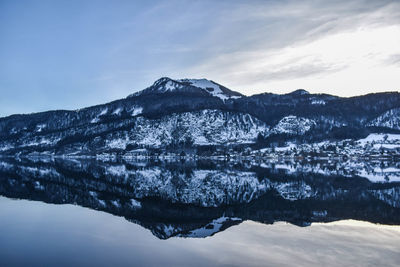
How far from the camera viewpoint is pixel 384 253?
2031 centimetres

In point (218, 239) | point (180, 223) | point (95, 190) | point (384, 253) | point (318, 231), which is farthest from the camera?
point (95, 190)

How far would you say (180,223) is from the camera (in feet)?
102

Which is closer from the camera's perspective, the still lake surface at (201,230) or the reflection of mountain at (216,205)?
the still lake surface at (201,230)

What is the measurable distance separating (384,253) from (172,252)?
42.7ft

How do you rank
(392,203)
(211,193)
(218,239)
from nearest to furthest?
(218,239), (392,203), (211,193)

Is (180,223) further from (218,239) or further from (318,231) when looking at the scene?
(318,231)

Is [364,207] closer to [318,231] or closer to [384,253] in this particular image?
[318,231]

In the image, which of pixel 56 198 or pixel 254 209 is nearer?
pixel 254 209

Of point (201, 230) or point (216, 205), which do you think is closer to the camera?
point (201, 230)

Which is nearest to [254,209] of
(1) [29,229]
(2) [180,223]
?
(2) [180,223]

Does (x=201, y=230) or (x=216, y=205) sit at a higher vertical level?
(x=201, y=230)

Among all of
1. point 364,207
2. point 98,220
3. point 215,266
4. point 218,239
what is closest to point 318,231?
point 218,239

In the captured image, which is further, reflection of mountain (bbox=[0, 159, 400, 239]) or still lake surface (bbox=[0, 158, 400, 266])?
reflection of mountain (bbox=[0, 159, 400, 239])

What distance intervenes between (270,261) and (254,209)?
18168 mm
